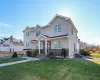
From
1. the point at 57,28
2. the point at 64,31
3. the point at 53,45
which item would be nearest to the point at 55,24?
the point at 57,28

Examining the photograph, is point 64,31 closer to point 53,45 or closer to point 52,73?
point 53,45

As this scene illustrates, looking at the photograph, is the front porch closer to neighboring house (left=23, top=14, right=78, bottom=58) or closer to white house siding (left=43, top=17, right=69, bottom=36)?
neighboring house (left=23, top=14, right=78, bottom=58)

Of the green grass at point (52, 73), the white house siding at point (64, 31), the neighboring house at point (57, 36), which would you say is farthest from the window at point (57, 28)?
the green grass at point (52, 73)

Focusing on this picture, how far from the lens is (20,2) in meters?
17.5

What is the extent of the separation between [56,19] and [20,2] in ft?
25.9

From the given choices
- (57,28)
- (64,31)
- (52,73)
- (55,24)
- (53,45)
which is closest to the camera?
(52,73)

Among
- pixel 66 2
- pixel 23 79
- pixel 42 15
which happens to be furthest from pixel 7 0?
pixel 23 79

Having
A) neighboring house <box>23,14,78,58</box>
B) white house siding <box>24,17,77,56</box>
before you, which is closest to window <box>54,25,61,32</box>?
neighboring house <box>23,14,78,58</box>

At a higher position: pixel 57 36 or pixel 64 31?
pixel 64 31

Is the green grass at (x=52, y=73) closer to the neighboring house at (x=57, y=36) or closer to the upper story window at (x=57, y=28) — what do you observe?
the neighboring house at (x=57, y=36)

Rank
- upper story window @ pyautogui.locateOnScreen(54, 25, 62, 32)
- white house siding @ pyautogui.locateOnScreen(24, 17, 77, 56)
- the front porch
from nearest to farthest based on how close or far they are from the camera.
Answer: the front porch < white house siding @ pyautogui.locateOnScreen(24, 17, 77, 56) < upper story window @ pyautogui.locateOnScreen(54, 25, 62, 32)

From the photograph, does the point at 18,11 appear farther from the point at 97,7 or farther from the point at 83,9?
the point at 97,7

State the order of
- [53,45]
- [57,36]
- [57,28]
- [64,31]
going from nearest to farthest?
1. [64,31]
2. [57,36]
3. [57,28]
4. [53,45]

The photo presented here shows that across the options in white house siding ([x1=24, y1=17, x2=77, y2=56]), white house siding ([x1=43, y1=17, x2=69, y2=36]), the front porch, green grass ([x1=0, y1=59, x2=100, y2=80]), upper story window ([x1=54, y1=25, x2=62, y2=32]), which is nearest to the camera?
green grass ([x1=0, y1=59, x2=100, y2=80])
